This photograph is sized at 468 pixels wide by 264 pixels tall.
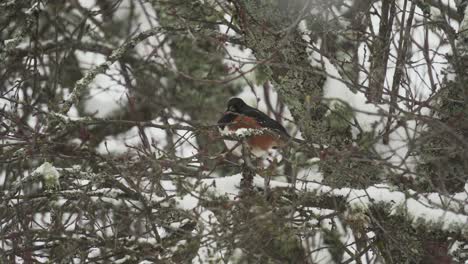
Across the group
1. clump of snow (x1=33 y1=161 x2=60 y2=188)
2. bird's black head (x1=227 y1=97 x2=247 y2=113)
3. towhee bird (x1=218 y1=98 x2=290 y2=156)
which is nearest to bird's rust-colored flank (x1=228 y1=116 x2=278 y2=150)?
towhee bird (x1=218 y1=98 x2=290 y2=156)

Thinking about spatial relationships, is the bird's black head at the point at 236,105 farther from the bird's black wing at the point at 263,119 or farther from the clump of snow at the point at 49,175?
the clump of snow at the point at 49,175

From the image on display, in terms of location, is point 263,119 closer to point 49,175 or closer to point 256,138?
point 256,138

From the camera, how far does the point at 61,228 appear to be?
313 centimetres

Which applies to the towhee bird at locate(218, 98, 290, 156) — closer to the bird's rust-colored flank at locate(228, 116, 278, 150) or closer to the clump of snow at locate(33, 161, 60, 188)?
the bird's rust-colored flank at locate(228, 116, 278, 150)

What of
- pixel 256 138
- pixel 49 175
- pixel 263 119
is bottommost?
pixel 49 175

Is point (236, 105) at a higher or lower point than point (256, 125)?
higher

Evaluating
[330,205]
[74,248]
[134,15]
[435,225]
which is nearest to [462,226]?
[435,225]

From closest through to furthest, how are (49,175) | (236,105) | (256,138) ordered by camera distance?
(49,175)
(256,138)
(236,105)

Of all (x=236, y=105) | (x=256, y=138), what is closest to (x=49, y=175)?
(x=256, y=138)

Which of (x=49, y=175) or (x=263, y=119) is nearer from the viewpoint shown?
(x=49, y=175)

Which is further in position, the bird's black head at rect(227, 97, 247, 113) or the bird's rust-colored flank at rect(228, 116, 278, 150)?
the bird's black head at rect(227, 97, 247, 113)

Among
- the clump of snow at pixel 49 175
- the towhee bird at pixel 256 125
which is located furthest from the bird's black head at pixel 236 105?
the clump of snow at pixel 49 175

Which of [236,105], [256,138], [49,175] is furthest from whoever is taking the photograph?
[236,105]

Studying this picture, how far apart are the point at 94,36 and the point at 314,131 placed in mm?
2503
